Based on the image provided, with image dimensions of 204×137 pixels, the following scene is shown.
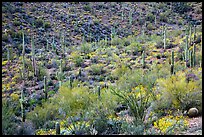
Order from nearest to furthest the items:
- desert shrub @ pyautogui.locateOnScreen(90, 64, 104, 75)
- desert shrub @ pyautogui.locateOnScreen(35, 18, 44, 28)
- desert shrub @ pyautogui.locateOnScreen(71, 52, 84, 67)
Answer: desert shrub @ pyautogui.locateOnScreen(90, 64, 104, 75), desert shrub @ pyautogui.locateOnScreen(71, 52, 84, 67), desert shrub @ pyautogui.locateOnScreen(35, 18, 44, 28)

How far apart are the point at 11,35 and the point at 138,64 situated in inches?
599

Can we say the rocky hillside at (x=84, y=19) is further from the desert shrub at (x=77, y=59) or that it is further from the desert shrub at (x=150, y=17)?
the desert shrub at (x=77, y=59)

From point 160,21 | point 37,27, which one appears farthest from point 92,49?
point 160,21

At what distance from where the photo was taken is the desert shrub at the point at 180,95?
10.8 metres

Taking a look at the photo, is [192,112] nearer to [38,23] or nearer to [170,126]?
[170,126]

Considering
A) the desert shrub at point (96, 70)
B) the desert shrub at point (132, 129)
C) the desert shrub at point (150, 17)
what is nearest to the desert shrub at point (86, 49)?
the desert shrub at point (96, 70)

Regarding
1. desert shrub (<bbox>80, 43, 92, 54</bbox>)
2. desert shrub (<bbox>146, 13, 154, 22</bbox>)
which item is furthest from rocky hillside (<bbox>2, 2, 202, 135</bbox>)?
desert shrub (<bbox>80, 43, 92, 54</bbox>)

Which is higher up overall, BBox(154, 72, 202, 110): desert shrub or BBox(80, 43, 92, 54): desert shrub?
BBox(154, 72, 202, 110): desert shrub

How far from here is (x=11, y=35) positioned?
Result: 30578 mm

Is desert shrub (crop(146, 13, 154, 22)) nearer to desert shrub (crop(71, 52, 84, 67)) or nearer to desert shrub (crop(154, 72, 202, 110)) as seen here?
desert shrub (crop(71, 52, 84, 67))

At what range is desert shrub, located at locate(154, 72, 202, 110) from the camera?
10758mm

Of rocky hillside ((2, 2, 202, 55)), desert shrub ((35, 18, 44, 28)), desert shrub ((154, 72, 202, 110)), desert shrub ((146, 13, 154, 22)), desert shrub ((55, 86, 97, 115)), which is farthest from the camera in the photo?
desert shrub ((146, 13, 154, 22))

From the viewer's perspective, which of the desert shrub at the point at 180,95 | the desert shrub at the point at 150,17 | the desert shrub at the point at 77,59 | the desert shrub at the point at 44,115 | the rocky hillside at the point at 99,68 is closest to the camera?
the rocky hillside at the point at 99,68

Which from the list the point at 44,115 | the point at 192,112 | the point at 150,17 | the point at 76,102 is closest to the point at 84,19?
the point at 150,17
